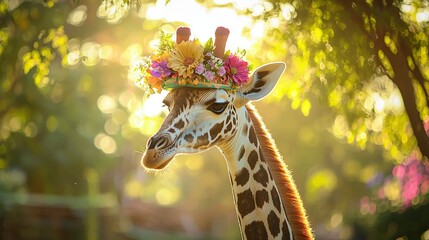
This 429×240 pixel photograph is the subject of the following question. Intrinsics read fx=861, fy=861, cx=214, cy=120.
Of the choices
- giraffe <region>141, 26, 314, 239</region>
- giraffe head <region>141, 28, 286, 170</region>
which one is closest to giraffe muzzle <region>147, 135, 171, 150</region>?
giraffe head <region>141, 28, 286, 170</region>

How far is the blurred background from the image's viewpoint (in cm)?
1003

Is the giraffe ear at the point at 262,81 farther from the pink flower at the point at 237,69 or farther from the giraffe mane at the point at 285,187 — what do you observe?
the giraffe mane at the point at 285,187

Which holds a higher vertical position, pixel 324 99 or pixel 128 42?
pixel 128 42

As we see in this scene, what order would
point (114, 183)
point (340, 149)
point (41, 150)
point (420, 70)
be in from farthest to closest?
point (340, 149) → point (114, 183) → point (41, 150) → point (420, 70)

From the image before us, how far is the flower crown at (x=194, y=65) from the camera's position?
7.03 m

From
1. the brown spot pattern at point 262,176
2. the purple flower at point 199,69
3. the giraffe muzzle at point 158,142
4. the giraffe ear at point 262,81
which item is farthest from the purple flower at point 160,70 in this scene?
the brown spot pattern at point 262,176

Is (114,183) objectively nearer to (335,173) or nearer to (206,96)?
(335,173)

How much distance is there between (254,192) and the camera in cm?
702

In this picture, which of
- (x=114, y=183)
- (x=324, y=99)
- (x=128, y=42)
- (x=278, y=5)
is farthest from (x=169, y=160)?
(x=114, y=183)

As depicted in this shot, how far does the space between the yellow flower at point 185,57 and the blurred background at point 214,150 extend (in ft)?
1.23

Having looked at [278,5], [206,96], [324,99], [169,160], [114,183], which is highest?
[114,183]

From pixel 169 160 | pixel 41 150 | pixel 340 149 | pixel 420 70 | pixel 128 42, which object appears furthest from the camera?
pixel 340 149

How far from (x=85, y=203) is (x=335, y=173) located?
740 inches

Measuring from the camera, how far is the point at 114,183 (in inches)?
1235
